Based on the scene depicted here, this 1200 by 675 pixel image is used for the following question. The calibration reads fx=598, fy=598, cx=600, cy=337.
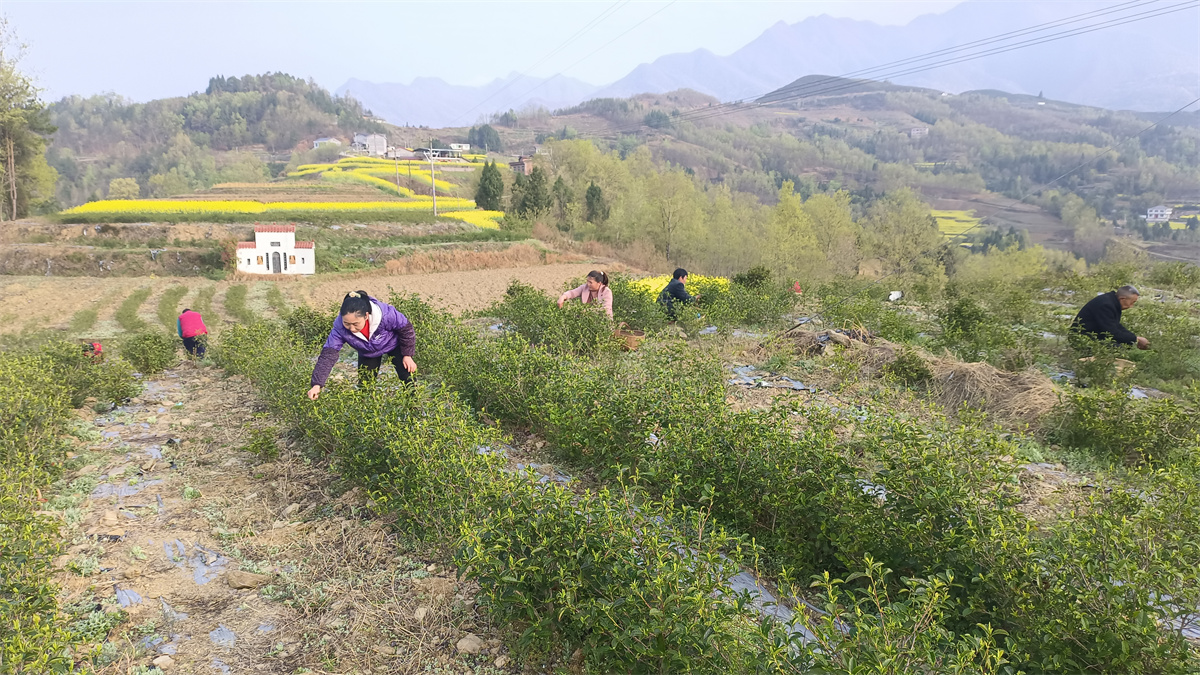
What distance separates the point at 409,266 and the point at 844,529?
27.8m

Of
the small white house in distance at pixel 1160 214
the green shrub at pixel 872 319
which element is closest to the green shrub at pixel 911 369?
the green shrub at pixel 872 319

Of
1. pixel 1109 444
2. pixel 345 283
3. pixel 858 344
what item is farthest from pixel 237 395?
pixel 345 283

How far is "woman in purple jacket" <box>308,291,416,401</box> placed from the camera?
487cm

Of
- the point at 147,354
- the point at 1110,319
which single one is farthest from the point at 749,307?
the point at 147,354

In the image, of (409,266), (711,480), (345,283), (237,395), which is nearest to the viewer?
(711,480)

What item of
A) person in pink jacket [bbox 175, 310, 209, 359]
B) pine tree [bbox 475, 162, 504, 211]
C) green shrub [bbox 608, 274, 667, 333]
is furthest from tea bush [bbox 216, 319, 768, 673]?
pine tree [bbox 475, 162, 504, 211]

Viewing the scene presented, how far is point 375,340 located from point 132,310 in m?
19.0

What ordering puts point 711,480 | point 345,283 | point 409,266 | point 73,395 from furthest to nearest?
point 409,266, point 345,283, point 73,395, point 711,480

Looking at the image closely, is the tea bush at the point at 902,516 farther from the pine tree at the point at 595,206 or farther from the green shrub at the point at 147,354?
the pine tree at the point at 595,206

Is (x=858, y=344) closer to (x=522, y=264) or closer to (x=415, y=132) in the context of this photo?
(x=522, y=264)

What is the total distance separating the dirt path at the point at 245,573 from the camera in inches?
121

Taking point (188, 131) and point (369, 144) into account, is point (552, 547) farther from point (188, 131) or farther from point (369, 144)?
point (188, 131)

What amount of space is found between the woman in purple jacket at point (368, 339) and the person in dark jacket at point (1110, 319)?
302 inches

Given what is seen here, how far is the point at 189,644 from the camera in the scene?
3.16m
